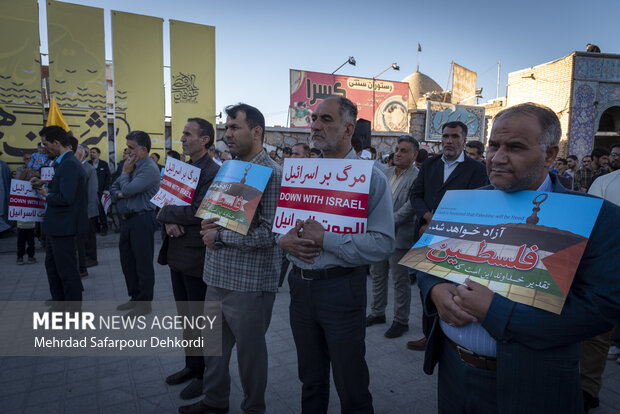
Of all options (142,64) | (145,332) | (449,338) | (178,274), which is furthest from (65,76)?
(449,338)

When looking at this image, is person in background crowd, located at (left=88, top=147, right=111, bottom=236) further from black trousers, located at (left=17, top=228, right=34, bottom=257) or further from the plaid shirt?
the plaid shirt

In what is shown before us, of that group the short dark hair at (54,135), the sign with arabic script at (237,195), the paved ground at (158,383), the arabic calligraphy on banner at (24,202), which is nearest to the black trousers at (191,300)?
the paved ground at (158,383)

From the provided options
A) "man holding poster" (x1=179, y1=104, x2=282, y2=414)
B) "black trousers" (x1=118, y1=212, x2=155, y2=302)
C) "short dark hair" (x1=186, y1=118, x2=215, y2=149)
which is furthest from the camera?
"black trousers" (x1=118, y1=212, x2=155, y2=302)

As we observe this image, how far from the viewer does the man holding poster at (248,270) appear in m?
2.40

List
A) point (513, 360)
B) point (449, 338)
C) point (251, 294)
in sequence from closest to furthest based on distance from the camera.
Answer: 1. point (513, 360)
2. point (449, 338)
3. point (251, 294)

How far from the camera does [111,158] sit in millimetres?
11781

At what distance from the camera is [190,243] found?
294 cm

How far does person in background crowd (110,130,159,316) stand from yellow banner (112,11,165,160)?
836 centimetres

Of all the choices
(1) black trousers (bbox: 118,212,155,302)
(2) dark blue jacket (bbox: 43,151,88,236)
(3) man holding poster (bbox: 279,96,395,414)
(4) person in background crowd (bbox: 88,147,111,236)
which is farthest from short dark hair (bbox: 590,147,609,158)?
(4) person in background crowd (bbox: 88,147,111,236)

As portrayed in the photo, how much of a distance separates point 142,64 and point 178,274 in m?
11.4

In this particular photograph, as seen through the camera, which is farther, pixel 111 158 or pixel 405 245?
pixel 111 158

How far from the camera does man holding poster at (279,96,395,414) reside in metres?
1.96

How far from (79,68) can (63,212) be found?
9.43 m

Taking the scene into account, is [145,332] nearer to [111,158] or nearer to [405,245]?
[405,245]
